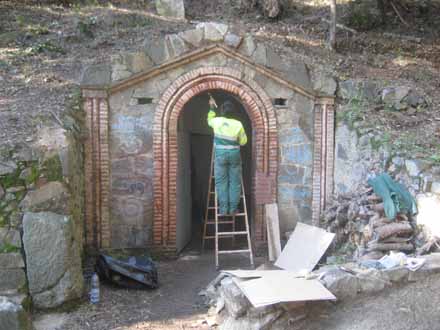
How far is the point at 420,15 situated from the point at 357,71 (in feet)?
17.4

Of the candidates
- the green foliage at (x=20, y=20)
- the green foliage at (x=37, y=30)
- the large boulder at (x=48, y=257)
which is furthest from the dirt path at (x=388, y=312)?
the green foliage at (x=20, y=20)

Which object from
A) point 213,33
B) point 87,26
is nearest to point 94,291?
point 213,33

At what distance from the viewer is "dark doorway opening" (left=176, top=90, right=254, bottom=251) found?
9.80m

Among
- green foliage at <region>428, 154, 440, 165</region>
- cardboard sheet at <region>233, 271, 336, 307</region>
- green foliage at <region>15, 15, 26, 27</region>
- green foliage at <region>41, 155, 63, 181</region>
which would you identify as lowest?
cardboard sheet at <region>233, 271, 336, 307</region>

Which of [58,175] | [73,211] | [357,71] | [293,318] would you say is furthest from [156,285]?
[357,71]

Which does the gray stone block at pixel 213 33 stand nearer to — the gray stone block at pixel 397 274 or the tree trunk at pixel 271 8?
the gray stone block at pixel 397 274

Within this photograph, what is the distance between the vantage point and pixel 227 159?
29.3 feet

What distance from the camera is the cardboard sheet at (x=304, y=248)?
8.44m

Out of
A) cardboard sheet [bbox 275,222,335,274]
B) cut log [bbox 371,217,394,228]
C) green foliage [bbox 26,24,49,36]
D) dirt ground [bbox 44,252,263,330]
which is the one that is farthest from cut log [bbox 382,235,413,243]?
green foliage [bbox 26,24,49,36]

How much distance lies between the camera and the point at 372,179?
7781 millimetres

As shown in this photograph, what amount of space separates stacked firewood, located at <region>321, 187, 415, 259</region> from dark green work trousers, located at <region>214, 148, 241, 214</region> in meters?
1.61

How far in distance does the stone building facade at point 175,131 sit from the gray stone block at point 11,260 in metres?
2.36

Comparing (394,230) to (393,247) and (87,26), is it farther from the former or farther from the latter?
(87,26)

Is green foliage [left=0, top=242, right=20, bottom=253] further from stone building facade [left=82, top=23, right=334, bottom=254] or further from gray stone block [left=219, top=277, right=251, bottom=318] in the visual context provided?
gray stone block [left=219, top=277, right=251, bottom=318]
